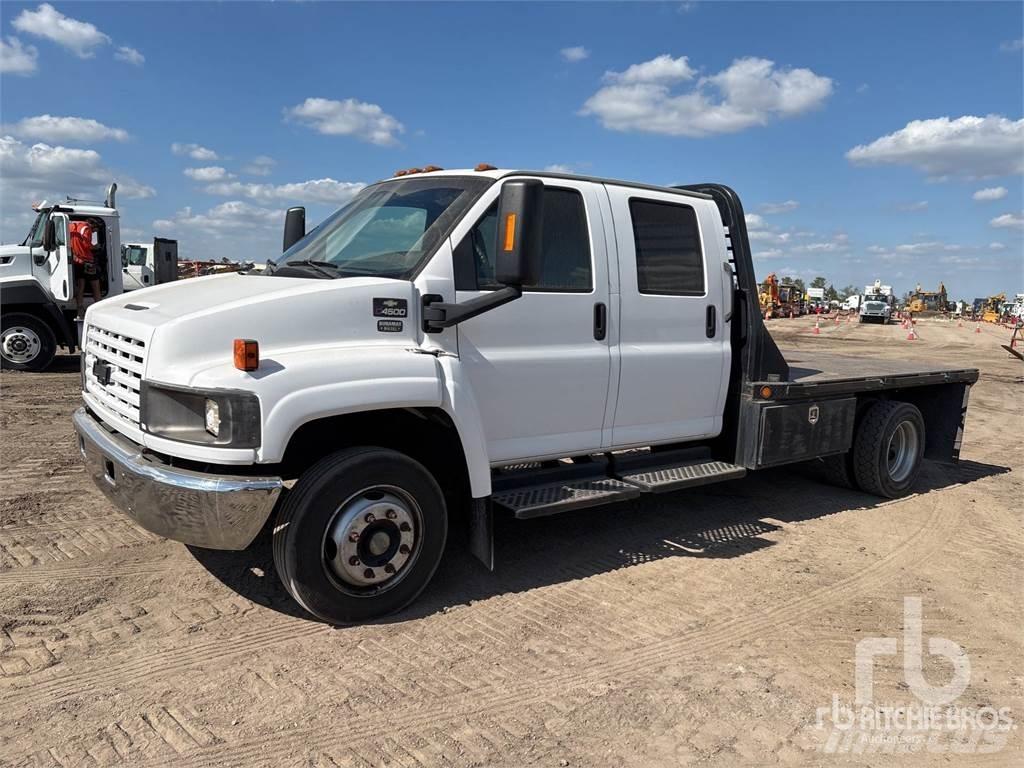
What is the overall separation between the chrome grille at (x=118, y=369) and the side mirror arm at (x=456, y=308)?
1334 mm

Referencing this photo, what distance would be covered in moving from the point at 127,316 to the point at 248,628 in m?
1.67

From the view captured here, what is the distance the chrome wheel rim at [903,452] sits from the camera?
6898 mm

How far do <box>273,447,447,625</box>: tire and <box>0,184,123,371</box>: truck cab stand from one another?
10.6m

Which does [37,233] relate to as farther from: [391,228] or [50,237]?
[391,228]

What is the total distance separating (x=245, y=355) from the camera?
3.34 meters

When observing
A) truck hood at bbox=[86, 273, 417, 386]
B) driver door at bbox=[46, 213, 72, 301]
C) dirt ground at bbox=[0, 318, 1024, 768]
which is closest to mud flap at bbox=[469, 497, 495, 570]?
dirt ground at bbox=[0, 318, 1024, 768]

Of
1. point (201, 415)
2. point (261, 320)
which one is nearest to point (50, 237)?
point (261, 320)

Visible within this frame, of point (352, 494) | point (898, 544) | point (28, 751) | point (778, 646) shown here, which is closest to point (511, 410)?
point (352, 494)

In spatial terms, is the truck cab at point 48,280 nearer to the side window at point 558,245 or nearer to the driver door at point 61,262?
the driver door at point 61,262

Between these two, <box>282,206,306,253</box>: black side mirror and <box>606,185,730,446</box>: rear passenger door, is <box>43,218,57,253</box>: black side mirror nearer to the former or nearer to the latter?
<box>282,206,306,253</box>: black side mirror

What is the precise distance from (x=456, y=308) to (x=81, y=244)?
37.0ft

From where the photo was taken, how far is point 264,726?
3018mm

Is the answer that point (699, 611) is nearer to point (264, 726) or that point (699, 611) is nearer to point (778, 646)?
point (778, 646)

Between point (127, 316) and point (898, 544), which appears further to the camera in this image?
point (898, 544)
